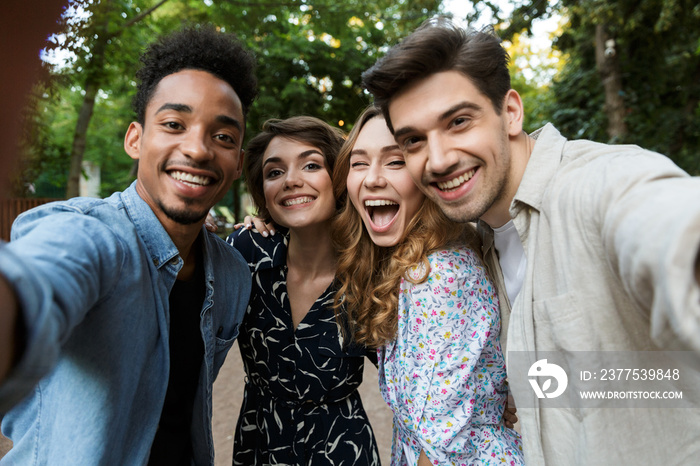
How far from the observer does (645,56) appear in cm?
1034

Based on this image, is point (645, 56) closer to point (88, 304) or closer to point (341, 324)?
point (341, 324)

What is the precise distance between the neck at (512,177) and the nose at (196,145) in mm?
1371

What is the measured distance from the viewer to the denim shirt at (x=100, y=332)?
1.21 m

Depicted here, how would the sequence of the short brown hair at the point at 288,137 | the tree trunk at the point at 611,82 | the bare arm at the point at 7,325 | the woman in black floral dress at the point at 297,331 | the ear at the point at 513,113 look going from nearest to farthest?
the bare arm at the point at 7,325
the ear at the point at 513,113
the woman in black floral dress at the point at 297,331
the short brown hair at the point at 288,137
the tree trunk at the point at 611,82

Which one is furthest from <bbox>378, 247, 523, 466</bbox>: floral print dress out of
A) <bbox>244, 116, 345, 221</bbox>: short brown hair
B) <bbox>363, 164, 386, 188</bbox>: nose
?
<bbox>244, 116, 345, 221</bbox>: short brown hair

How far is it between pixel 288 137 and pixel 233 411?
139 inches

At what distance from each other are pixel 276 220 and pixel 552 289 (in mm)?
1808

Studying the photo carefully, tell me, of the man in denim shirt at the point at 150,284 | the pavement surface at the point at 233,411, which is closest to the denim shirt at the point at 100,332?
the man in denim shirt at the point at 150,284

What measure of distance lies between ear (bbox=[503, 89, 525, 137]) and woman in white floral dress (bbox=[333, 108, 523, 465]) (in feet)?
1.81

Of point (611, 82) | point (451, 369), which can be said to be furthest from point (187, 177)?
point (611, 82)

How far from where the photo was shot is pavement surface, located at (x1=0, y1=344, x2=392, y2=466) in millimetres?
4270

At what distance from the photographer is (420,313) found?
1.95 metres

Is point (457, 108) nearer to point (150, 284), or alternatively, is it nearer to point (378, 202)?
point (378, 202)

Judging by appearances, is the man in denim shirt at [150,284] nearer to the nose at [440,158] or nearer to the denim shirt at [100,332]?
the denim shirt at [100,332]
